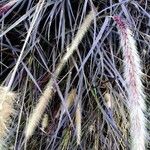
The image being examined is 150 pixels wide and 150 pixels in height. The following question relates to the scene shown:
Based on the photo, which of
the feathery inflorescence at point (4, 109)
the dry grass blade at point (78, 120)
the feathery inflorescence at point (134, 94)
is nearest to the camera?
the feathery inflorescence at point (134, 94)

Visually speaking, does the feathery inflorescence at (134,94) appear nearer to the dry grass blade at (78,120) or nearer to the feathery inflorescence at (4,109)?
the dry grass blade at (78,120)

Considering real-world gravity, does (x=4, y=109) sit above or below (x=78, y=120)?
above

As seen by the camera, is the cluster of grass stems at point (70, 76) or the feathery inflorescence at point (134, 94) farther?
the cluster of grass stems at point (70, 76)

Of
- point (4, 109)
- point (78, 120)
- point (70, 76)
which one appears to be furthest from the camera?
point (70, 76)

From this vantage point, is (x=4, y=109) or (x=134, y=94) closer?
(x=134, y=94)

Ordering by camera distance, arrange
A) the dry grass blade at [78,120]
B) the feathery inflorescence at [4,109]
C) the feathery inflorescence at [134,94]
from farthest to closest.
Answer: the dry grass blade at [78,120], the feathery inflorescence at [4,109], the feathery inflorescence at [134,94]

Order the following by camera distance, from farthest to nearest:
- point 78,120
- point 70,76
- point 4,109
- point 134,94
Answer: point 70,76 < point 78,120 < point 4,109 < point 134,94

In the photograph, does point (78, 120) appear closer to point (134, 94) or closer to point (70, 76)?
point (70, 76)

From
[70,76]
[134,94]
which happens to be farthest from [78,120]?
[134,94]

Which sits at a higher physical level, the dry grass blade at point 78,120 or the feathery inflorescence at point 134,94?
the feathery inflorescence at point 134,94

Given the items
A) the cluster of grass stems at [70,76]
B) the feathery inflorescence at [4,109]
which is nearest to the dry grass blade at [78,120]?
the cluster of grass stems at [70,76]
